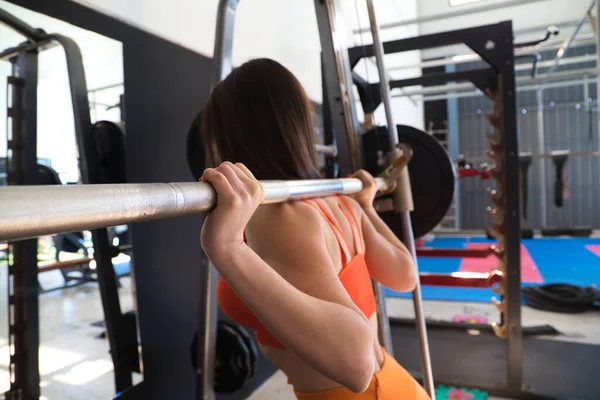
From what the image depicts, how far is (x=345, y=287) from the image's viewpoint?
2.49ft

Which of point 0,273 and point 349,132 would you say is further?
point 349,132

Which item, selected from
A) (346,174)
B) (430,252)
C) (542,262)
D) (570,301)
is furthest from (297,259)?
(542,262)

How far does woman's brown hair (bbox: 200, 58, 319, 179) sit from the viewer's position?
2.42 feet

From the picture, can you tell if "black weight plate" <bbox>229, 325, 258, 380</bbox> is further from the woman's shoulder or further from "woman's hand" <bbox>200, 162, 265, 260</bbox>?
A: "woman's hand" <bbox>200, 162, 265, 260</bbox>

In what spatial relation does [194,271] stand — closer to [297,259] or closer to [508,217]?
[297,259]

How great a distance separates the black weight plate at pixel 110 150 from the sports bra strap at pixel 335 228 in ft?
2.28

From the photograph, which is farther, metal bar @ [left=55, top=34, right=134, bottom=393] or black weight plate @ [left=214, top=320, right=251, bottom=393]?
black weight plate @ [left=214, top=320, right=251, bottom=393]

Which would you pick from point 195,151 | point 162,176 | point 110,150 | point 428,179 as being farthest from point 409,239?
point 110,150

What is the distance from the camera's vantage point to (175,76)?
1469 mm

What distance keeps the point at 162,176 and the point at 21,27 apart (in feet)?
1.91

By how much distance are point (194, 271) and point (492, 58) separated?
1.56 meters

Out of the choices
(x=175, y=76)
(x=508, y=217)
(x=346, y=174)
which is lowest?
(x=508, y=217)

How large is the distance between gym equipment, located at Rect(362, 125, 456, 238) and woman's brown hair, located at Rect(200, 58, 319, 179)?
3.05ft

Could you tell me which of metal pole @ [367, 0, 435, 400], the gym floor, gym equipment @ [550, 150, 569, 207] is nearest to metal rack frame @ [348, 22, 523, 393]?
metal pole @ [367, 0, 435, 400]
